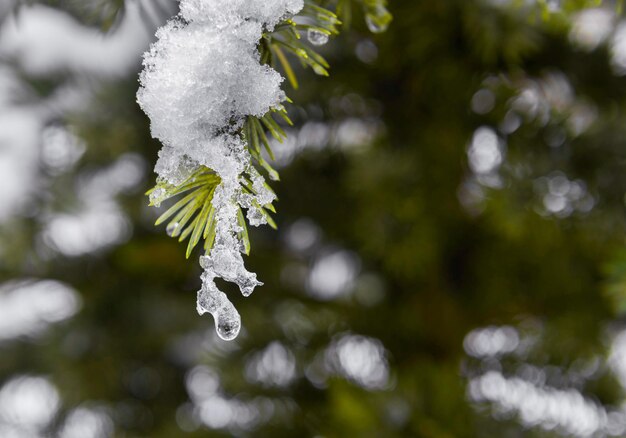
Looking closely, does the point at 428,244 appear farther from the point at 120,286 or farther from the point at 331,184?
the point at 120,286

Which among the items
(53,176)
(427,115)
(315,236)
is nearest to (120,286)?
(53,176)

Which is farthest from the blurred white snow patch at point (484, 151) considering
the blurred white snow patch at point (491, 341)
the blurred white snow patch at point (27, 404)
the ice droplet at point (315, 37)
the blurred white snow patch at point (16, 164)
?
the blurred white snow patch at point (27, 404)

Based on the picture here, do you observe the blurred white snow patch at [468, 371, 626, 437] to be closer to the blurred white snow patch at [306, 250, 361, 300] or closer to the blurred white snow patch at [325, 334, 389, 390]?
the blurred white snow patch at [325, 334, 389, 390]

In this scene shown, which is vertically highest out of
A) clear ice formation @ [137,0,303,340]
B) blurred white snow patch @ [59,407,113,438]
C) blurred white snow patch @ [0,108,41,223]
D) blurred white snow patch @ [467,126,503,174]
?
blurred white snow patch @ [467,126,503,174]

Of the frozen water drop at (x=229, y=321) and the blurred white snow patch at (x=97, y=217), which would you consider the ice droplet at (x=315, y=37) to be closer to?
the frozen water drop at (x=229, y=321)

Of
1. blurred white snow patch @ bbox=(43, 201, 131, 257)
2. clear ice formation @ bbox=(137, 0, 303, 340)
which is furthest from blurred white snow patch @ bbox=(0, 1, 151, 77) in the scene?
clear ice formation @ bbox=(137, 0, 303, 340)

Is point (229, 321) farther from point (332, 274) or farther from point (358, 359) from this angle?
point (332, 274)
